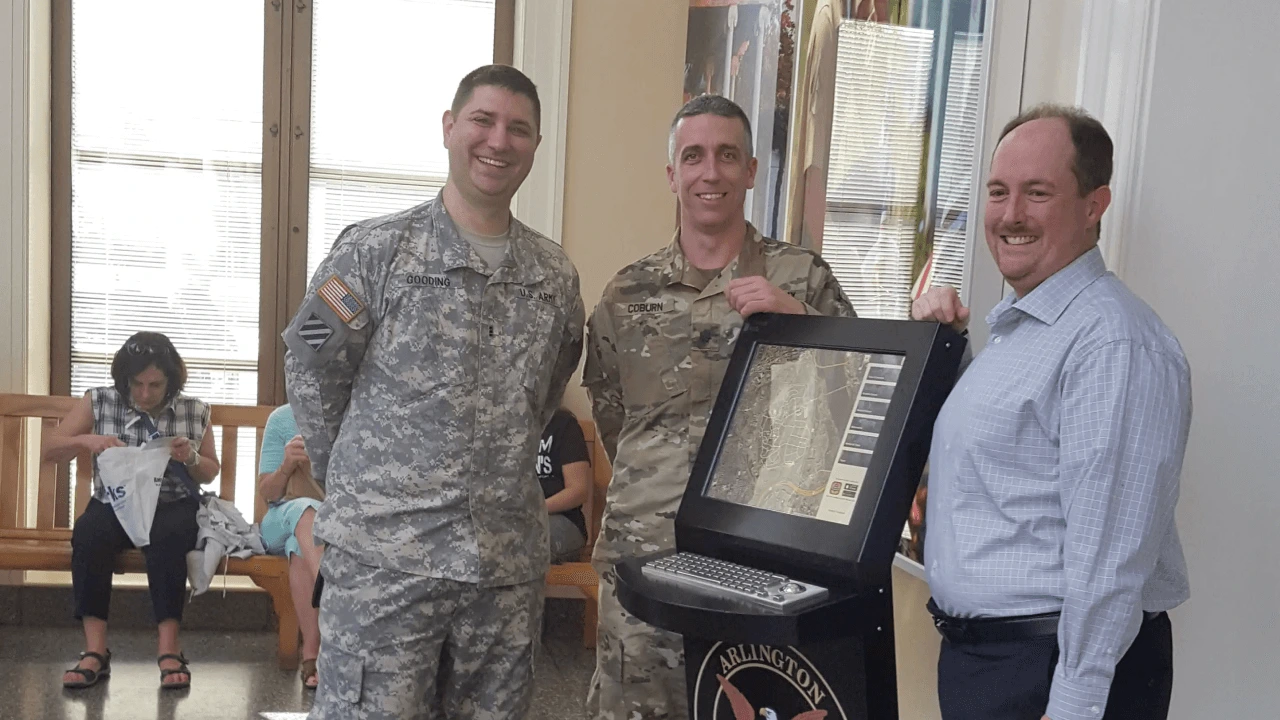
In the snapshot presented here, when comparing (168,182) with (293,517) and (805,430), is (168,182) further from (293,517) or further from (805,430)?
(805,430)

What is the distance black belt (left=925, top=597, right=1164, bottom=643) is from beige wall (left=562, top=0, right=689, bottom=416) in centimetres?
318

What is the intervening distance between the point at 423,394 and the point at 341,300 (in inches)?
9.1

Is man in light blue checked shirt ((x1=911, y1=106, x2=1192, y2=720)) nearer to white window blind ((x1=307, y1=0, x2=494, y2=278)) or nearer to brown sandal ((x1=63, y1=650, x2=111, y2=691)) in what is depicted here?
brown sandal ((x1=63, y1=650, x2=111, y2=691))

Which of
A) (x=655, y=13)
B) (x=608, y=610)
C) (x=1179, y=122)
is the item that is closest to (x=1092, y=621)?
(x=1179, y=122)

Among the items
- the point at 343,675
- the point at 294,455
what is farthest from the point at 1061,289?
the point at 294,455

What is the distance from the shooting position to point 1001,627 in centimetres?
151

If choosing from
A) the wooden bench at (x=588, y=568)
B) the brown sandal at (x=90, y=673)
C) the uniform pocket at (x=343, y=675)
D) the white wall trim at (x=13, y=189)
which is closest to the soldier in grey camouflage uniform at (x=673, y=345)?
the uniform pocket at (x=343, y=675)

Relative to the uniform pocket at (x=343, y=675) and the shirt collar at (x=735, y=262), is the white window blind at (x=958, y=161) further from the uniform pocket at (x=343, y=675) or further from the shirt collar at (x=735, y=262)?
the uniform pocket at (x=343, y=675)

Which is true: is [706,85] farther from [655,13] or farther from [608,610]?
[608,610]

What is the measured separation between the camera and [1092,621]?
4.54 ft

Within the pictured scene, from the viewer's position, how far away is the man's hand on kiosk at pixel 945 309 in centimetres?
177

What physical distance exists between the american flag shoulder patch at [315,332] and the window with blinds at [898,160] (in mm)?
1354

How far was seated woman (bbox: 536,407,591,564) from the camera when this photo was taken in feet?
13.7

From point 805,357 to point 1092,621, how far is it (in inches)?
26.5
